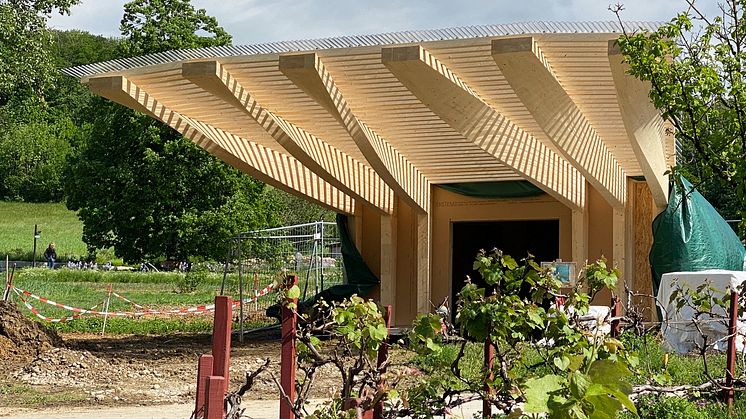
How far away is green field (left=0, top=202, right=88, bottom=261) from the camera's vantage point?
196ft

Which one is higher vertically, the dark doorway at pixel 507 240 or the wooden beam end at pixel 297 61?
the wooden beam end at pixel 297 61

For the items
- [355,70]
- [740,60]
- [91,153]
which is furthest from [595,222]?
[91,153]

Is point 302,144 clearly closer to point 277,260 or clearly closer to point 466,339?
point 277,260

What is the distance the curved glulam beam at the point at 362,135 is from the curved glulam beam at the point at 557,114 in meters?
2.45

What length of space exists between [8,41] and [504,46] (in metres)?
13.1

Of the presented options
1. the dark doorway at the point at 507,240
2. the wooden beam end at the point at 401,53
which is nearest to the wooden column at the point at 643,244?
the dark doorway at the point at 507,240

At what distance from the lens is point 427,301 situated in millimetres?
18188

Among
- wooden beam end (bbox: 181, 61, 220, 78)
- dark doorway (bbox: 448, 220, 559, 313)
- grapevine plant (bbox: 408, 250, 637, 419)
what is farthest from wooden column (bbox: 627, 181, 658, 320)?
grapevine plant (bbox: 408, 250, 637, 419)

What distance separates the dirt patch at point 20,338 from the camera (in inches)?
591

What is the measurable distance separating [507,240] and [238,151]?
7.81 metres

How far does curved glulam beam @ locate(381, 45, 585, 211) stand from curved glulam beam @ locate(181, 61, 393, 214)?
2.54m

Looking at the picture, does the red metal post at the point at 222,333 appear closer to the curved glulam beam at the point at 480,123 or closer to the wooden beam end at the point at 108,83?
the curved glulam beam at the point at 480,123

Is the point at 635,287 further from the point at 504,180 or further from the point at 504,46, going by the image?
the point at 504,46

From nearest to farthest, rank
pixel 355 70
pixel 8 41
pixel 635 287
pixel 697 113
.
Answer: pixel 697 113, pixel 355 70, pixel 635 287, pixel 8 41
